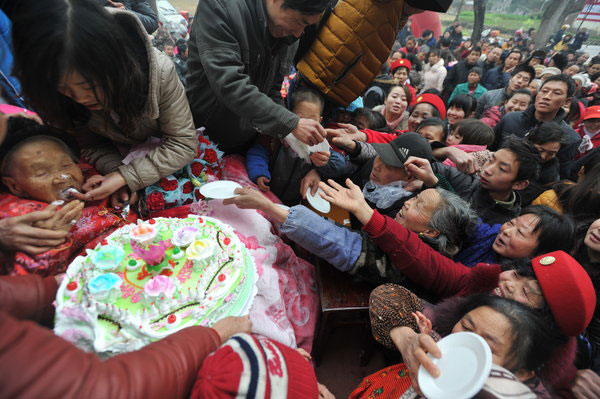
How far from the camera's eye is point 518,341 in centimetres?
98

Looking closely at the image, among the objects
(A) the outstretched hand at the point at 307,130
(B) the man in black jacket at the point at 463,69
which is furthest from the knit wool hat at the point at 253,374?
(B) the man in black jacket at the point at 463,69

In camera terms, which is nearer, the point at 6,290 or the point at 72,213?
the point at 6,290

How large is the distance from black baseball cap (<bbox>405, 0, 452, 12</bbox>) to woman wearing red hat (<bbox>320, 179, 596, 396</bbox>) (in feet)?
4.63

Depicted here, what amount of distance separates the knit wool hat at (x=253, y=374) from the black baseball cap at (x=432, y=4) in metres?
2.27

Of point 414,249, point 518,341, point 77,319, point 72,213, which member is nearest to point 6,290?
point 77,319

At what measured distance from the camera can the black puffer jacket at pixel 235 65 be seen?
1.44m

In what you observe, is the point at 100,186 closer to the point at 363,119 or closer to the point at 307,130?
the point at 307,130

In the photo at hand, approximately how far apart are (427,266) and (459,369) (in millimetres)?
594

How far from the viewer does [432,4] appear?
1.92 metres

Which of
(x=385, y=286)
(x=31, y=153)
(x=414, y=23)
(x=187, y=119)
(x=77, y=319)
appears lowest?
(x=77, y=319)

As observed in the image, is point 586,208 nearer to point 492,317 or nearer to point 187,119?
point 492,317

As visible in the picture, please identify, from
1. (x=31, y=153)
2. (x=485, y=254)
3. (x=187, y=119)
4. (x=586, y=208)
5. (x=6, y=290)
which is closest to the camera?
(x=6, y=290)

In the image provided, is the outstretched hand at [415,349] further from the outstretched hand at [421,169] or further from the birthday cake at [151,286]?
the outstretched hand at [421,169]

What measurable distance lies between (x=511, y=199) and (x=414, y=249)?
145cm
